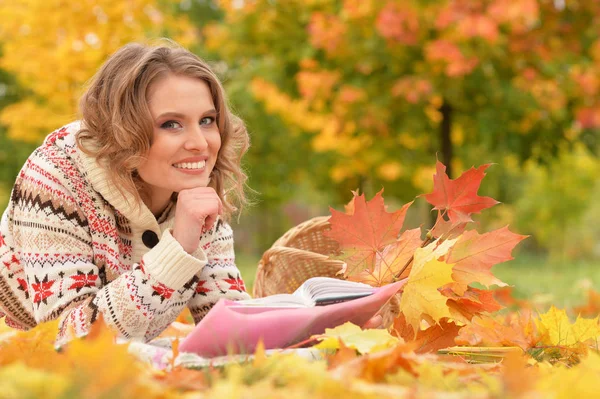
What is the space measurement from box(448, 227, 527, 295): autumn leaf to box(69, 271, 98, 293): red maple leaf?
0.97 metres

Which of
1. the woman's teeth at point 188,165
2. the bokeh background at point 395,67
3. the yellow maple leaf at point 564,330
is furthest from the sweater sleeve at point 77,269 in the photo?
the bokeh background at point 395,67

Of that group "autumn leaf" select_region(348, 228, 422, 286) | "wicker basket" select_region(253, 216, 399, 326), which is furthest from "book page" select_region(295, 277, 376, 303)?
"wicker basket" select_region(253, 216, 399, 326)

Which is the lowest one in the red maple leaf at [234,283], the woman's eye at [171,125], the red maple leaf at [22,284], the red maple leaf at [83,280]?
the red maple leaf at [234,283]

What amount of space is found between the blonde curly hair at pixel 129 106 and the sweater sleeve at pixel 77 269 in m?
0.14

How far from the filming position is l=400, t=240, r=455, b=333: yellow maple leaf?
161 cm

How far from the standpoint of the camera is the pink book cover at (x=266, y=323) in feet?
4.68

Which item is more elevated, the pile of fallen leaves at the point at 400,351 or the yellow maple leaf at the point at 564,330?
the pile of fallen leaves at the point at 400,351

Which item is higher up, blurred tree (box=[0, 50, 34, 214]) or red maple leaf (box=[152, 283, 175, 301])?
red maple leaf (box=[152, 283, 175, 301])

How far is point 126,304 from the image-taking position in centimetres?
180

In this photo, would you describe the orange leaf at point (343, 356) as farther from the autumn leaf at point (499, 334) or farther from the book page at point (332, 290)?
the autumn leaf at point (499, 334)

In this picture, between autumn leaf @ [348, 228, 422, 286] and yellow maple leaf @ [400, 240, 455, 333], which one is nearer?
yellow maple leaf @ [400, 240, 455, 333]

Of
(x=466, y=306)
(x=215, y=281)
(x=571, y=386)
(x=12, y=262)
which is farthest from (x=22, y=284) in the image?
(x=571, y=386)

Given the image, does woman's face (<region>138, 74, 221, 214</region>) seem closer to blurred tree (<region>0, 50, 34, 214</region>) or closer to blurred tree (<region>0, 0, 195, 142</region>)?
blurred tree (<region>0, 0, 195, 142</region>)

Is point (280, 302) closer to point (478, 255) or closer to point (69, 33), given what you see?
point (478, 255)
